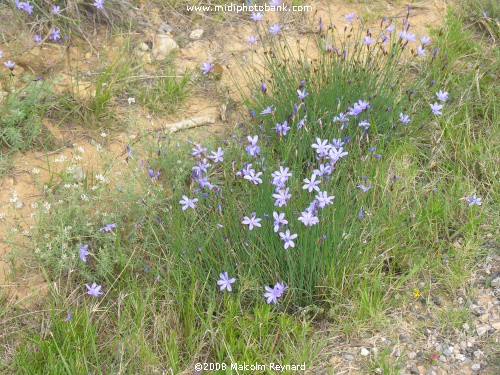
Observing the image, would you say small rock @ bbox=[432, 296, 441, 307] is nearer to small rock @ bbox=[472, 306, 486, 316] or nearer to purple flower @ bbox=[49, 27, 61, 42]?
small rock @ bbox=[472, 306, 486, 316]

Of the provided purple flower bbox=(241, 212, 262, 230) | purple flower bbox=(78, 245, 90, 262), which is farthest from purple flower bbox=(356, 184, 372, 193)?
purple flower bbox=(78, 245, 90, 262)

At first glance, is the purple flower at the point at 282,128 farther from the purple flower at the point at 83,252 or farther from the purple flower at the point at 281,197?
the purple flower at the point at 83,252

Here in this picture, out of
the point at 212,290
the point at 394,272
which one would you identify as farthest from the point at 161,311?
the point at 394,272

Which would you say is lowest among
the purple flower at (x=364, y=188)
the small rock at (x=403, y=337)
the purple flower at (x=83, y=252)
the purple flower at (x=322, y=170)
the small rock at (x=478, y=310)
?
the small rock at (x=403, y=337)

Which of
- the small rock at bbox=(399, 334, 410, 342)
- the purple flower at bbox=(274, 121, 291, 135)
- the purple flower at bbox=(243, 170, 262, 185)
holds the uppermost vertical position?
the purple flower at bbox=(274, 121, 291, 135)

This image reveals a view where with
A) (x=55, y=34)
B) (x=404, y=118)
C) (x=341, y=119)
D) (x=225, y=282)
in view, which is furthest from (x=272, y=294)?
(x=55, y=34)

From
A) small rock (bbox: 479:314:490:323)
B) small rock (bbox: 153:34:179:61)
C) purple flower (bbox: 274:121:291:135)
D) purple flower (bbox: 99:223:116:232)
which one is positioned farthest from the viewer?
small rock (bbox: 153:34:179:61)

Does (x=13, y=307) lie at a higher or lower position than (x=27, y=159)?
lower

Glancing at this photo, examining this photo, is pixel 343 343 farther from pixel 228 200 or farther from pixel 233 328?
pixel 228 200

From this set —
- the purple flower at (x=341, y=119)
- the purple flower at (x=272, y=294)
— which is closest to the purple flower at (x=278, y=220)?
the purple flower at (x=272, y=294)

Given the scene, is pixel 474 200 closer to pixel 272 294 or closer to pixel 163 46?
pixel 272 294

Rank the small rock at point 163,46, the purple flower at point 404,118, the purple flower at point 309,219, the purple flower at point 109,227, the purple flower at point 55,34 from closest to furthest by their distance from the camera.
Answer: the purple flower at point 309,219, the purple flower at point 109,227, the purple flower at point 404,118, the purple flower at point 55,34, the small rock at point 163,46
